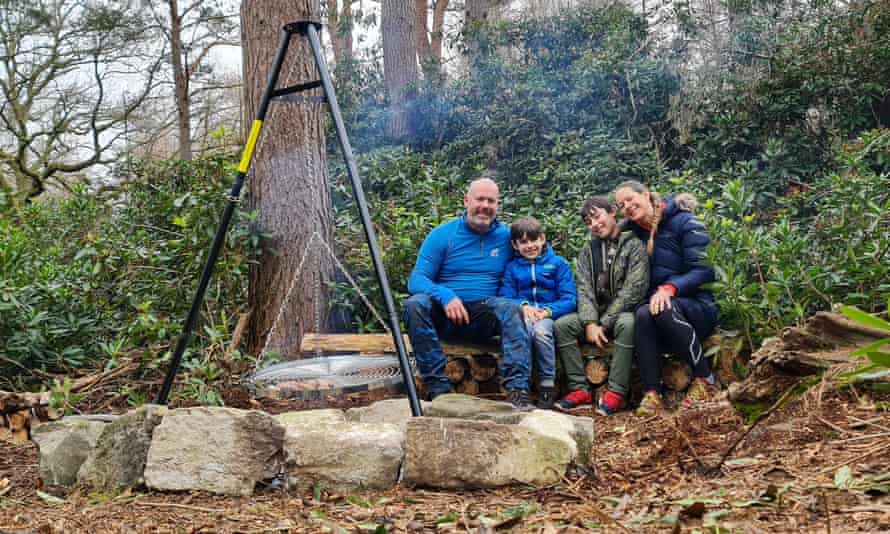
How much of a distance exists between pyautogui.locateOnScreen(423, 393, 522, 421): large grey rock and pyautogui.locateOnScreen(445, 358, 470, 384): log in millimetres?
1098

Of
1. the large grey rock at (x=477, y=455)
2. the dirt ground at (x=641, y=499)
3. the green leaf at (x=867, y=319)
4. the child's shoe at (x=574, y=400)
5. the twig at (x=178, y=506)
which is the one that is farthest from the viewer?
the child's shoe at (x=574, y=400)

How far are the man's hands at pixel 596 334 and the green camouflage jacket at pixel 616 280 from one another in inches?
1.1

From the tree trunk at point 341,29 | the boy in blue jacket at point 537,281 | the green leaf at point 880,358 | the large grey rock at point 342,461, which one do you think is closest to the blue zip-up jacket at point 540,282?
the boy in blue jacket at point 537,281

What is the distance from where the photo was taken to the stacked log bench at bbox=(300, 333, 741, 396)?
4.40 meters

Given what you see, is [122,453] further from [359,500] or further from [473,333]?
[473,333]

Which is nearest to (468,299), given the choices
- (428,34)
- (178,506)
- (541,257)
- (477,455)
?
(541,257)

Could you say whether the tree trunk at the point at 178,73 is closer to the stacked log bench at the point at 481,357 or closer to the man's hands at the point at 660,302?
the stacked log bench at the point at 481,357

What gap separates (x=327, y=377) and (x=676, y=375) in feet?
6.73

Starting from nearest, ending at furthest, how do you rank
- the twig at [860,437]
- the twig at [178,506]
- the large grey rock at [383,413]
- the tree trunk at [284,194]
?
the twig at [860,437] < the twig at [178,506] < the large grey rock at [383,413] < the tree trunk at [284,194]

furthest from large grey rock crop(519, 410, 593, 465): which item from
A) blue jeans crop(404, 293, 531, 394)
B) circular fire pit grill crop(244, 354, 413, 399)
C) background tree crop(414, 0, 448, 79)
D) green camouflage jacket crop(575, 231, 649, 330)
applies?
background tree crop(414, 0, 448, 79)

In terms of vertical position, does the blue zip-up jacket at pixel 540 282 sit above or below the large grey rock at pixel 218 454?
above

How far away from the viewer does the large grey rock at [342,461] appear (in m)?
2.81

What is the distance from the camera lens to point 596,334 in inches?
176

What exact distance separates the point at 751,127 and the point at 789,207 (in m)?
2.28
